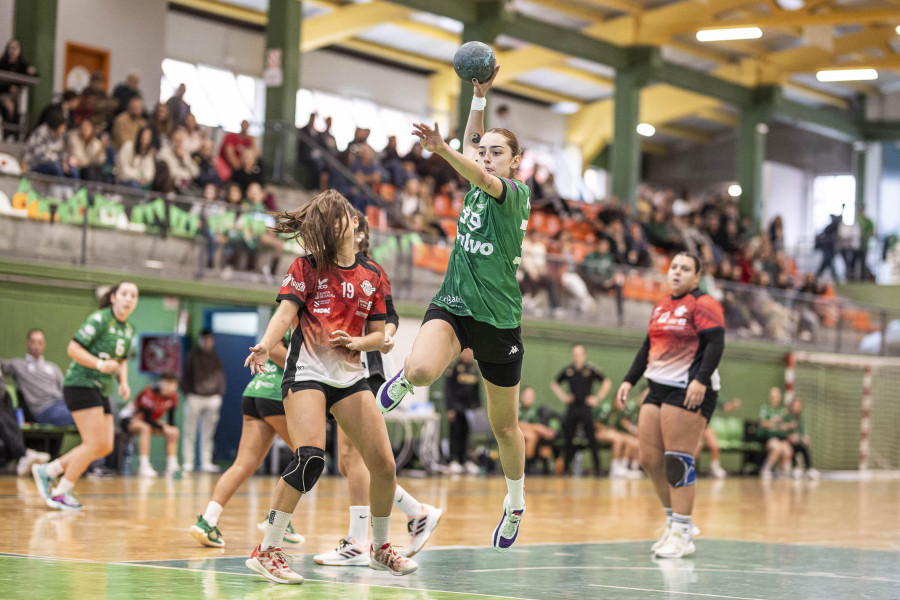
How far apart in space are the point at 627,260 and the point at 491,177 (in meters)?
17.6

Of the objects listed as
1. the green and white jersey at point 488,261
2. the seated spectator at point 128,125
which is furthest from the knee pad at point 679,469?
the seated spectator at point 128,125

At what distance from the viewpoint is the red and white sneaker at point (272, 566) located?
235 inches

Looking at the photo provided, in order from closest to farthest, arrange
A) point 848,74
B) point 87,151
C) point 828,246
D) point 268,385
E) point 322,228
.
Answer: point 322,228 < point 268,385 < point 87,151 < point 848,74 < point 828,246

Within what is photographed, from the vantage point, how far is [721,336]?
836 cm

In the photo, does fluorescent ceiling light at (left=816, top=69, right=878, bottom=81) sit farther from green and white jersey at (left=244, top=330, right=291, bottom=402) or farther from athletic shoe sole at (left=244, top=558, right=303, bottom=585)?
athletic shoe sole at (left=244, top=558, right=303, bottom=585)

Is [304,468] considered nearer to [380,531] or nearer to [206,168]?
[380,531]

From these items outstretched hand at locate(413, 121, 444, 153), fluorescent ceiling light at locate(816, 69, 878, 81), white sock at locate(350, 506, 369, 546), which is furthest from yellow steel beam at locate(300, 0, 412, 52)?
outstretched hand at locate(413, 121, 444, 153)

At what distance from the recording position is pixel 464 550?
815cm

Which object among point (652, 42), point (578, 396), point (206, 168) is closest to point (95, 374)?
point (206, 168)

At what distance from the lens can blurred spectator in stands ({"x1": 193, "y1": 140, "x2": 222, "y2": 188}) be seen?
56.6ft

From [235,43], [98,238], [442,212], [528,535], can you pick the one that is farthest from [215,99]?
[528,535]

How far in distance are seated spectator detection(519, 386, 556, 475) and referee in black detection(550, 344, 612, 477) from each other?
335mm

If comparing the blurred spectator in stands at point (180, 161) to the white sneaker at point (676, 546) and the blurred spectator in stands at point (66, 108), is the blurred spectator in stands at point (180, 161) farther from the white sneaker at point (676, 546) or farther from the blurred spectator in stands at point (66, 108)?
the white sneaker at point (676, 546)

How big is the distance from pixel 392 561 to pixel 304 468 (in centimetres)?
85
